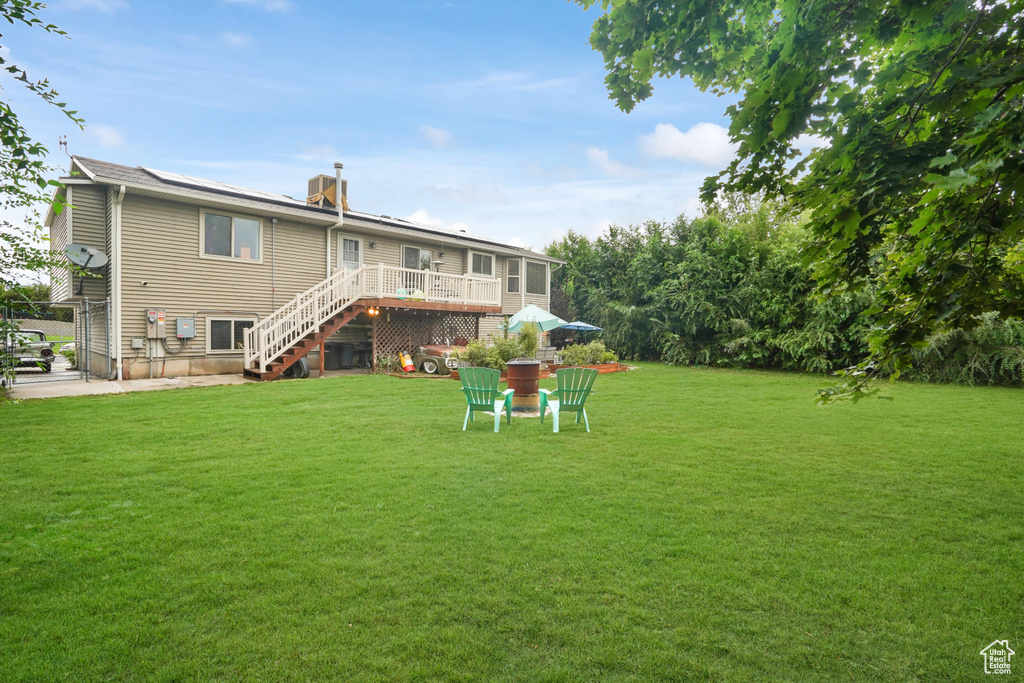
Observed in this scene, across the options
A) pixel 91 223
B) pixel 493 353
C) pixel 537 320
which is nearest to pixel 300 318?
A: pixel 493 353

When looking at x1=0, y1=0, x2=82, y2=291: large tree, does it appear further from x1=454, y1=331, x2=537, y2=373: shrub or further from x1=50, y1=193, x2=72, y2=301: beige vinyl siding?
x1=50, y1=193, x2=72, y2=301: beige vinyl siding

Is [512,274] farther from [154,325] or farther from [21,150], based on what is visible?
[21,150]

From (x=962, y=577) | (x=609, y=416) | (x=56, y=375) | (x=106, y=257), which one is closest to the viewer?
(x=962, y=577)

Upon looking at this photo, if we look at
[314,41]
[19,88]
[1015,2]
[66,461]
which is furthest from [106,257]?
[1015,2]

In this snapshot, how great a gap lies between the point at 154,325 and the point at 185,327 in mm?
657

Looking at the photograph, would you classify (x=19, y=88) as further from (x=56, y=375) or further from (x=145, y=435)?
(x=56, y=375)

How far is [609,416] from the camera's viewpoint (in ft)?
28.9

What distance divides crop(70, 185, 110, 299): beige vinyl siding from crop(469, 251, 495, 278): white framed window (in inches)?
448

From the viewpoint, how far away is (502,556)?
343 centimetres

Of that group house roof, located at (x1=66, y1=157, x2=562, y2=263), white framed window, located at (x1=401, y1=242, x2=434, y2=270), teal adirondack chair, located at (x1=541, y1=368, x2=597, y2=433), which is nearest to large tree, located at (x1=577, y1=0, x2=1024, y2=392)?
teal adirondack chair, located at (x1=541, y1=368, x2=597, y2=433)

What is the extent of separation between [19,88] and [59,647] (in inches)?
116

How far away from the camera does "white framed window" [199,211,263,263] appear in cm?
1406

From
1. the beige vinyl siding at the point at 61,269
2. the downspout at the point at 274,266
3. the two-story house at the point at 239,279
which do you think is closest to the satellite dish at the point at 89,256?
the two-story house at the point at 239,279

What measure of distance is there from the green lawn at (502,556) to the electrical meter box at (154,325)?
639 centimetres
